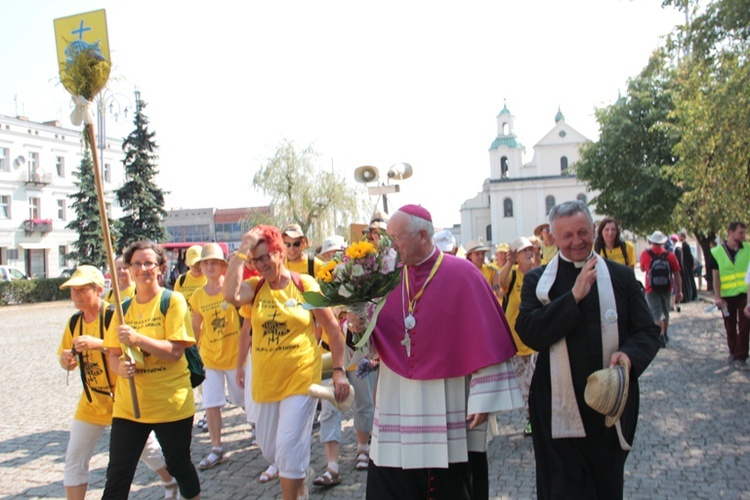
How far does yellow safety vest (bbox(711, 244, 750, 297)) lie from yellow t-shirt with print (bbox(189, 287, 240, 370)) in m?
7.26

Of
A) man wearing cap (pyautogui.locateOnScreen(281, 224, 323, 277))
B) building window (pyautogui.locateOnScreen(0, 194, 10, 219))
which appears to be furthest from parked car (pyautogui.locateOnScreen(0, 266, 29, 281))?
man wearing cap (pyautogui.locateOnScreen(281, 224, 323, 277))

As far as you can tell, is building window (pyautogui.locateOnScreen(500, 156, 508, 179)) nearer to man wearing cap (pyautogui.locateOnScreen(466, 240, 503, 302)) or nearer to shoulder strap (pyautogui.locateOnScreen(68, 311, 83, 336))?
man wearing cap (pyautogui.locateOnScreen(466, 240, 503, 302))

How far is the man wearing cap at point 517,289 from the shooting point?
678 cm

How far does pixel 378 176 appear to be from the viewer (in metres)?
10.1

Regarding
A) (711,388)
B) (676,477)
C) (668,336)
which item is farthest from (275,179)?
(676,477)

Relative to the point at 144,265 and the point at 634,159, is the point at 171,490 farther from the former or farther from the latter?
the point at 634,159

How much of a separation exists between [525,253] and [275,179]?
37.6 metres

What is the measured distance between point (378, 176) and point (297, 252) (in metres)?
3.36

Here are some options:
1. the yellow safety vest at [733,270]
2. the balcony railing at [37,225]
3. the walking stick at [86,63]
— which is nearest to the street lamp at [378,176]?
the yellow safety vest at [733,270]

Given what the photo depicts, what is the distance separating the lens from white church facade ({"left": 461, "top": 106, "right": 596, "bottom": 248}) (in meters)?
89.8

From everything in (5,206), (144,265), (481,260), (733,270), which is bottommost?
(733,270)

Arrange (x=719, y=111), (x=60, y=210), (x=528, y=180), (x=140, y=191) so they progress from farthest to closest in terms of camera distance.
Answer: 1. (x=528, y=180)
2. (x=60, y=210)
3. (x=140, y=191)
4. (x=719, y=111)

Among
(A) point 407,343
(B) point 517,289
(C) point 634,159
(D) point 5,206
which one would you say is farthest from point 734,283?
(D) point 5,206

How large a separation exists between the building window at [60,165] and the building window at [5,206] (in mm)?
5016
